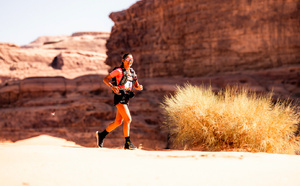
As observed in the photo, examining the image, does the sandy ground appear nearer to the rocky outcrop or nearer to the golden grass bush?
the golden grass bush

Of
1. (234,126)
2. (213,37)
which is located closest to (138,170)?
(234,126)

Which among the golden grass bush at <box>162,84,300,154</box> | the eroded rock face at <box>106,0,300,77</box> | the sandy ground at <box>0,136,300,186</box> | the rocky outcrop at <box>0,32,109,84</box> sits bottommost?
the rocky outcrop at <box>0,32,109,84</box>

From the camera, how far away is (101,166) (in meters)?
3.80

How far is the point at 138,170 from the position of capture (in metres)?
3.70

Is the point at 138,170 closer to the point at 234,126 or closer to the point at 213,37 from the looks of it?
the point at 234,126

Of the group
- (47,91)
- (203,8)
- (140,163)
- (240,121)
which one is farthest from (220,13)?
(140,163)

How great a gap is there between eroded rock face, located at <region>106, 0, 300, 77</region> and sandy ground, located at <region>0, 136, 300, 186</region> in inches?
519

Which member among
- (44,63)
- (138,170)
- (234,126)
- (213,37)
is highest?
(213,37)

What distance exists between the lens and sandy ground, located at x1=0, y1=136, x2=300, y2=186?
329 cm

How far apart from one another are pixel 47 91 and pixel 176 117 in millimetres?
8771

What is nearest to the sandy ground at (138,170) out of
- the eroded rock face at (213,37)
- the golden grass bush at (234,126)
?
the golden grass bush at (234,126)

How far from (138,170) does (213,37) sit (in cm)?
1500

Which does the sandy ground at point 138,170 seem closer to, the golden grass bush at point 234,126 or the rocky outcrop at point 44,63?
the golden grass bush at point 234,126

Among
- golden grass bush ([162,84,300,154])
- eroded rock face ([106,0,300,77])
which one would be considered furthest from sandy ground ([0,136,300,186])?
eroded rock face ([106,0,300,77])
